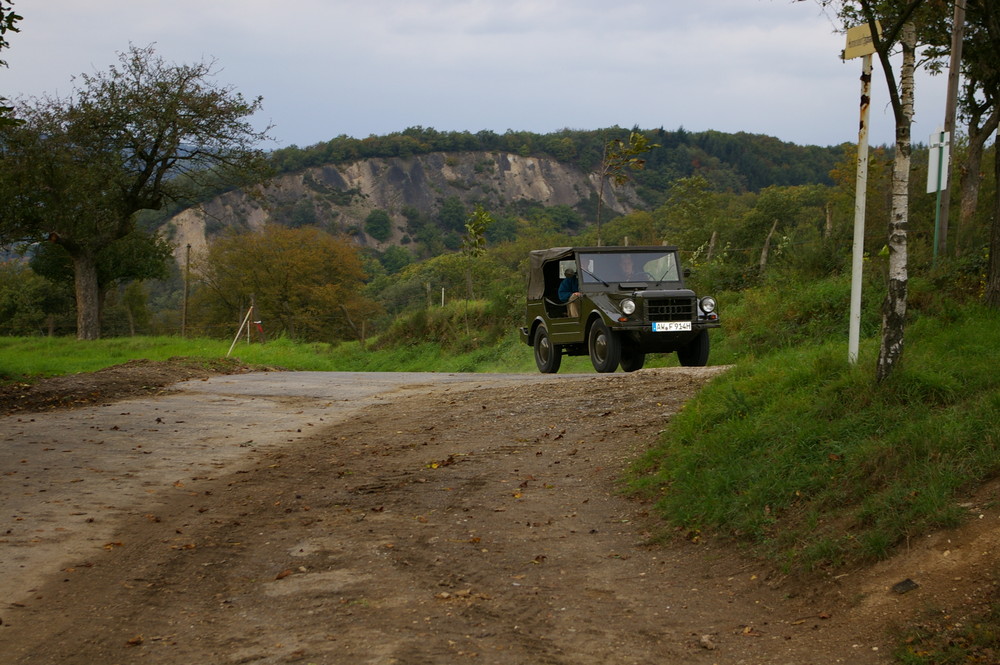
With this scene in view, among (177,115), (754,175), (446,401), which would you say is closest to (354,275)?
(177,115)

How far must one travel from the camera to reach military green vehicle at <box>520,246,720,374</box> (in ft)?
48.1

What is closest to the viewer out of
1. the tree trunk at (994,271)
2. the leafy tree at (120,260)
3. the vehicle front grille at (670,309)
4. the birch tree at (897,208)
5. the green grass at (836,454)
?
the green grass at (836,454)

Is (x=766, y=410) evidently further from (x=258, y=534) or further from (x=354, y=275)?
(x=354, y=275)

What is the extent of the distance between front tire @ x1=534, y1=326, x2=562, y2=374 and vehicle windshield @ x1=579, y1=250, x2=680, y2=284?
5.26 feet

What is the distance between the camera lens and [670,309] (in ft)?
48.2

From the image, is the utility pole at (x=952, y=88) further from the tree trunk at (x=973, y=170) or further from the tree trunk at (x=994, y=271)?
the tree trunk at (x=994, y=271)

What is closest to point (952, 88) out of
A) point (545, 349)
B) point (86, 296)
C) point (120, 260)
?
point (545, 349)

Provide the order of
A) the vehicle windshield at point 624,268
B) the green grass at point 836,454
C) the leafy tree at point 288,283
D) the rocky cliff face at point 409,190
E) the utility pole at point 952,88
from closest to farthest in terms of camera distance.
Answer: the green grass at point 836,454 < the vehicle windshield at point 624,268 < the utility pole at point 952,88 < the leafy tree at point 288,283 < the rocky cliff face at point 409,190

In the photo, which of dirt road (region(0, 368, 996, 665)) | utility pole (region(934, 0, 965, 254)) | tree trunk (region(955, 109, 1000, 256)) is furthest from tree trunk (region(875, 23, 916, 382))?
tree trunk (region(955, 109, 1000, 256))

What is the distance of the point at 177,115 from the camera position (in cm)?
3384

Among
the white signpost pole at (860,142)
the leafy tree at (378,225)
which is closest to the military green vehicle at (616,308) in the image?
the white signpost pole at (860,142)

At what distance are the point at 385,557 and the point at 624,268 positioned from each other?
34.1 feet

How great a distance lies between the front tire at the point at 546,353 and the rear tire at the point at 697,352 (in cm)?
224

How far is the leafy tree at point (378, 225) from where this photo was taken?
151m
